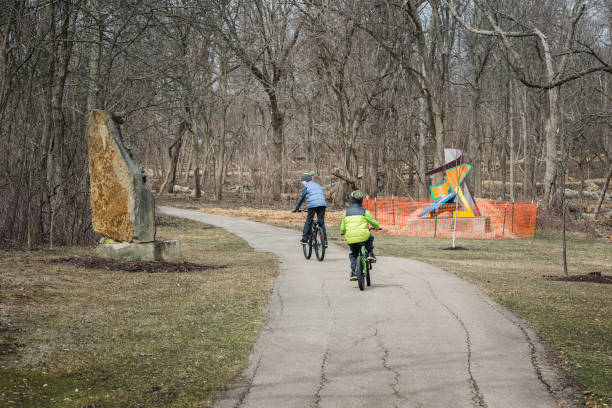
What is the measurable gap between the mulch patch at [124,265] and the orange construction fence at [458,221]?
13.4m

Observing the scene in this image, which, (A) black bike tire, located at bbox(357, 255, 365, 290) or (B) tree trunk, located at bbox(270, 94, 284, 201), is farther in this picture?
(B) tree trunk, located at bbox(270, 94, 284, 201)

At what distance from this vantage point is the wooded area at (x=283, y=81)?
1552cm

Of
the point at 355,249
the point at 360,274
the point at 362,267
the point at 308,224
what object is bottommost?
the point at 360,274

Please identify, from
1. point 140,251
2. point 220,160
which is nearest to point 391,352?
point 140,251

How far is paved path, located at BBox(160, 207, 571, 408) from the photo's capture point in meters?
5.73

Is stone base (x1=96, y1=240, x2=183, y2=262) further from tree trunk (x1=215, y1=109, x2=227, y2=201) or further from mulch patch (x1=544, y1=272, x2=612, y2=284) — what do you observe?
tree trunk (x1=215, y1=109, x2=227, y2=201)

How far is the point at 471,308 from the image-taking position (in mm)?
9844

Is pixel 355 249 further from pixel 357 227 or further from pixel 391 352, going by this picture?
pixel 391 352

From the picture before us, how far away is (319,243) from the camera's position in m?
15.5

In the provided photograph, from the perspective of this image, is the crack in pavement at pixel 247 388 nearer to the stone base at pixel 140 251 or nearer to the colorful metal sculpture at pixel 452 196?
the stone base at pixel 140 251

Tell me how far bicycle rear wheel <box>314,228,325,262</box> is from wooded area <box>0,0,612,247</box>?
488cm

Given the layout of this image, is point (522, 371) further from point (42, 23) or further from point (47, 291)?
point (42, 23)

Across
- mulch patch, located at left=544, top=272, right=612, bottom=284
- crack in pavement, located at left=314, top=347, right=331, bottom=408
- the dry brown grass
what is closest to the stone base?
crack in pavement, located at left=314, top=347, right=331, bottom=408

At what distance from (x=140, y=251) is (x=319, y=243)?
13.0 ft
